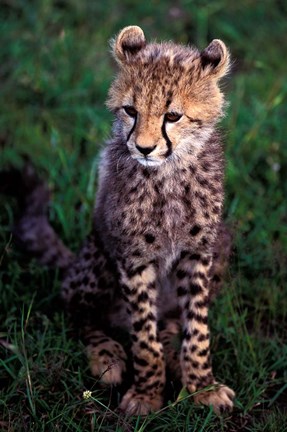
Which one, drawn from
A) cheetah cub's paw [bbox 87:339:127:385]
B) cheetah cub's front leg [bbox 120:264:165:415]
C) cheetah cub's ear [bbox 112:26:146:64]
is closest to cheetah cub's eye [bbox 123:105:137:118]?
cheetah cub's ear [bbox 112:26:146:64]

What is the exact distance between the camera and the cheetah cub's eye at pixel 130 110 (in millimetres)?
2908

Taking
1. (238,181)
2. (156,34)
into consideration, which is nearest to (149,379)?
(238,181)

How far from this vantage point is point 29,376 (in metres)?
2.98

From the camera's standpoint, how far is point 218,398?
10.5 ft

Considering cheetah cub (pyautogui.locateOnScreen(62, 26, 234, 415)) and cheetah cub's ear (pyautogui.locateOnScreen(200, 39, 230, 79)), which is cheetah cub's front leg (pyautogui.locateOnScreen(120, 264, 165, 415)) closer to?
cheetah cub (pyautogui.locateOnScreen(62, 26, 234, 415))

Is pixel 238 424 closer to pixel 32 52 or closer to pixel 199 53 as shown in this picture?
Result: pixel 199 53

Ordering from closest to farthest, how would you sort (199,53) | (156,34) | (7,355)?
(199,53) < (7,355) < (156,34)

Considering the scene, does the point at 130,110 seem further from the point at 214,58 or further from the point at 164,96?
the point at 214,58

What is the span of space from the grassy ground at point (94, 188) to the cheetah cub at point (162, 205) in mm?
146

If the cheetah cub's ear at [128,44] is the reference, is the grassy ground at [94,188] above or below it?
below

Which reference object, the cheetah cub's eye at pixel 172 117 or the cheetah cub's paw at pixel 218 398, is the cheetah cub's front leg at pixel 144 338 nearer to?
the cheetah cub's paw at pixel 218 398

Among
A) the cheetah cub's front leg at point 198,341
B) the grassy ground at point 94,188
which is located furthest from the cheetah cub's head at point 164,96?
the grassy ground at point 94,188

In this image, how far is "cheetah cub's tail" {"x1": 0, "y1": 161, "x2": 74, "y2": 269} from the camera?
154 inches

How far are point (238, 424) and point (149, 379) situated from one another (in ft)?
1.25
